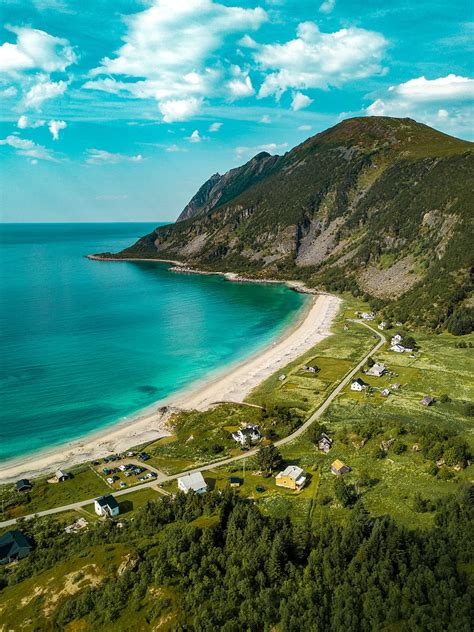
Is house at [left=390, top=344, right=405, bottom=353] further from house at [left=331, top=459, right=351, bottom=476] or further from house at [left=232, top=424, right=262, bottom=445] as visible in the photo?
house at [left=331, top=459, right=351, bottom=476]

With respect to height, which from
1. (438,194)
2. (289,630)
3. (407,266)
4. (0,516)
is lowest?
(0,516)

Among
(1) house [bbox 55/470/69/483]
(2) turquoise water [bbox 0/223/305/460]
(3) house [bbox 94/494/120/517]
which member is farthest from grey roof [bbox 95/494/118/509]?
(2) turquoise water [bbox 0/223/305/460]

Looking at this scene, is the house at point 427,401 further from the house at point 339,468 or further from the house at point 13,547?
the house at point 13,547

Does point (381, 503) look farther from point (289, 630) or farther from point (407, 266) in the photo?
point (407, 266)

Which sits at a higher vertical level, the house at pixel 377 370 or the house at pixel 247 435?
the house at pixel 377 370

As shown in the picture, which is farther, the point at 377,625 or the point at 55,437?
the point at 55,437

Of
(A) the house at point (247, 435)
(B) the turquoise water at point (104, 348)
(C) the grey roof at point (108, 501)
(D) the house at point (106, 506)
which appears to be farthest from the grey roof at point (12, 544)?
(A) the house at point (247, 435)

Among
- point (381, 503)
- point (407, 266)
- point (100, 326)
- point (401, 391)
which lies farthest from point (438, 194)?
point (381, 503)
